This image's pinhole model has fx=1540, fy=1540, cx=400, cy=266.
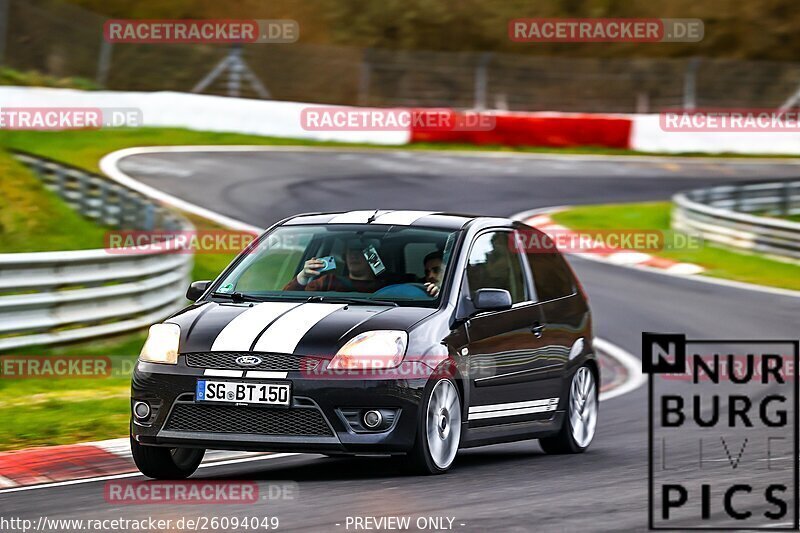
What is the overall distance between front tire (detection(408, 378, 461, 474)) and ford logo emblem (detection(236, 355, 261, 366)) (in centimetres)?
86

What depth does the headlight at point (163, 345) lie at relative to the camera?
783cm

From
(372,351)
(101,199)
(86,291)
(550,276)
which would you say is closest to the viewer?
(372,351)

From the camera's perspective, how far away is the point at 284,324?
308 inches

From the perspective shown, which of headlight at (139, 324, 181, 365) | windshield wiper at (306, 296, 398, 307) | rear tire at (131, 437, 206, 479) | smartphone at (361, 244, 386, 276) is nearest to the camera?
headlight at (139, 324, 181, 365)

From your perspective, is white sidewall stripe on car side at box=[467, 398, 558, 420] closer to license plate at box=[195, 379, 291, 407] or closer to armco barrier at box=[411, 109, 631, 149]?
license plate at box=[195, 379, 291, 407]

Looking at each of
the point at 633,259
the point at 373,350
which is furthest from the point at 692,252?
the point at 373,350

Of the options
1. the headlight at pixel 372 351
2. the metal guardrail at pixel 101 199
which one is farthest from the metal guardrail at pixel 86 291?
the headlight at pixel 372 351

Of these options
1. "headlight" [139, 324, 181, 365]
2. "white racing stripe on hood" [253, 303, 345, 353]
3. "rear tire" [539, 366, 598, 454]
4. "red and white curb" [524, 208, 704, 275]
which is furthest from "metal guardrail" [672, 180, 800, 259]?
"headlight" [139, 324, 181, 365]

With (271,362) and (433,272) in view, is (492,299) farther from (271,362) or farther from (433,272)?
(271,362)

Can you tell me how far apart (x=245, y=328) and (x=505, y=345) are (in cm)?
173

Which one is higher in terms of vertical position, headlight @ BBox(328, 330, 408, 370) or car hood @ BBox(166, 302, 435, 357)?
car hood @ BBox(166, 302, 435, 357)

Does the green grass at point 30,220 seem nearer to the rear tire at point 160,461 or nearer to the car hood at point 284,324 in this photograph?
the rear tire at point 160,461

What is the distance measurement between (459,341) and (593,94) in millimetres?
31230

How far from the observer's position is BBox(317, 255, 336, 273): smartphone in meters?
8.77
